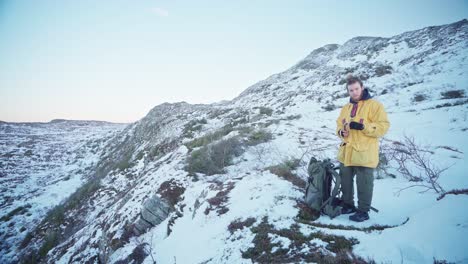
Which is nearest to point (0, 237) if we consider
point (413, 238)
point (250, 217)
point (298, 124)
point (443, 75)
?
point (250, 217)

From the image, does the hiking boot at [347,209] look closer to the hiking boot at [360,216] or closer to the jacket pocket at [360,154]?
the hiking boot at [360,216]

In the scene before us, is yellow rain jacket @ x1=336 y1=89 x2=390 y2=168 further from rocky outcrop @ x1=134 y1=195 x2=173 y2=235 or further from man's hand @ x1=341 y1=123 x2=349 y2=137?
rocky outcrop @ x1=134 y1=195 x2=173 y2=235

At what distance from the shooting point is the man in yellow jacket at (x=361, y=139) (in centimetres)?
405

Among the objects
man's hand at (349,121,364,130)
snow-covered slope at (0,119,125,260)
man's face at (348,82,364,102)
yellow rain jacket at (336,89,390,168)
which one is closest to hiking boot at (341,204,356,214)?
yellow rain jacket at (336,89,390,168)

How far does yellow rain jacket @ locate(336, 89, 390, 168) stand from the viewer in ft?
13.1

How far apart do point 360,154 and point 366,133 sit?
1.30 ft

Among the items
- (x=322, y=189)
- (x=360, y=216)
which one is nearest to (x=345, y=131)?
(x=322, y=189)

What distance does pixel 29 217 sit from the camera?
697 inches

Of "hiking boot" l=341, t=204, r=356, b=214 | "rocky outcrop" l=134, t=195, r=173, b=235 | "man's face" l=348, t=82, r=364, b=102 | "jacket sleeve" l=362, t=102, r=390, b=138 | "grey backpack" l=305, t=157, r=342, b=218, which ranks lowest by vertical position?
"rocky outcrop" l=134, t=195, r=173, b=235

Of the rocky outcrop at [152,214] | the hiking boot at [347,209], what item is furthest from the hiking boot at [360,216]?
the rocky outcrop at [152,214]

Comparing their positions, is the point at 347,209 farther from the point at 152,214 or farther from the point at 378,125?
the point at 152,214

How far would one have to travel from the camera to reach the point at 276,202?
17.6 ft

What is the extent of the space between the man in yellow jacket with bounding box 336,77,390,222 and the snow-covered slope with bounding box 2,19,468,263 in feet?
1.97

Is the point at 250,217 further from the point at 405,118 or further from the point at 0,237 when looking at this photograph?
the point at 0,237
